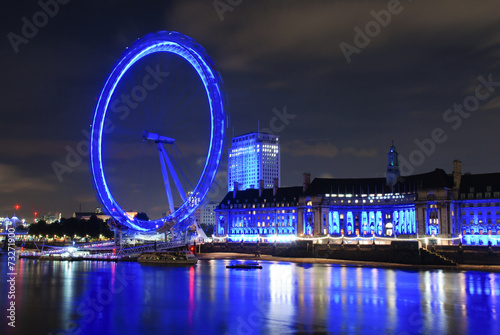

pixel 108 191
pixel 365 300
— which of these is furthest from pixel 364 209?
pixel 365 300

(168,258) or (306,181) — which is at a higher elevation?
(306,181)

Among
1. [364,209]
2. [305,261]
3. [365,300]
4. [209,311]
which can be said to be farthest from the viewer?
[364,209]

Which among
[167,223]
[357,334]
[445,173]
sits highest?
[445,173]

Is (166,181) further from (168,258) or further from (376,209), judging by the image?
(376,209)

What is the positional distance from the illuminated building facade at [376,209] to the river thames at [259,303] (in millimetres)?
34158

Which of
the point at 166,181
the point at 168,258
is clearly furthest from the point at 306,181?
the point at 166,181

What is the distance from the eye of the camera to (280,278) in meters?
63.5

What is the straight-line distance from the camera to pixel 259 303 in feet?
148

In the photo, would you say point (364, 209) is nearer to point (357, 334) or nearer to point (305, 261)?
point (305, 261)

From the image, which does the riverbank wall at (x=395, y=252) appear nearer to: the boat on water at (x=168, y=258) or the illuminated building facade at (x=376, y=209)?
the illuminated building facade at (x=376, y=209)

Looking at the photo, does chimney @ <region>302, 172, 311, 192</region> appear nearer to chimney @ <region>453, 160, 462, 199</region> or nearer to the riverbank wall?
the riverbank wall

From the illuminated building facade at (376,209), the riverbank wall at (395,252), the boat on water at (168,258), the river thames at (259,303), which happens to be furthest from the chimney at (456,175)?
the boat on water at (168,258)

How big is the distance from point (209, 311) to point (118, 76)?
3389 cm

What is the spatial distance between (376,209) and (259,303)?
7921 cm
